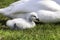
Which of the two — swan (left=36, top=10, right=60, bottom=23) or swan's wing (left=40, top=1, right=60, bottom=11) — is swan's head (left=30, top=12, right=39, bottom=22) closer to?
swan (left=36, top=10, right=60, bottom=23)

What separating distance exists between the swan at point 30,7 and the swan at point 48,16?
0.14 metres

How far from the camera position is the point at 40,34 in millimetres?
4555

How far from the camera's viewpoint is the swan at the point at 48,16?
5188 millimetres

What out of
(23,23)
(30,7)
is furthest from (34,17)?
(30,7)

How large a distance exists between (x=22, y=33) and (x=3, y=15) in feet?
4.57

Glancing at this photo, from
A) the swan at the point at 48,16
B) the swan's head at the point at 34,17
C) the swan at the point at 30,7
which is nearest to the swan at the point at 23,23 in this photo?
the swan's head at the point at 34,17

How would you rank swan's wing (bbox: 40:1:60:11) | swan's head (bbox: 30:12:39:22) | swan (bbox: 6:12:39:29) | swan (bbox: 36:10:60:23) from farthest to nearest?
swan's wing (bbox: 40:1:60:11) < swan (bbox: 36:10:60:23) < swan's head (bbox: 30:12:39:22) < swan (bbox: 6:12:39:29)

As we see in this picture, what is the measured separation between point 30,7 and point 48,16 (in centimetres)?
50

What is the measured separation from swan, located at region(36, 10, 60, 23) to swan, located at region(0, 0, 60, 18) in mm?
144

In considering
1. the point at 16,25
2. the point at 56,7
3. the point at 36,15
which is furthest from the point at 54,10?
the point at 16,25

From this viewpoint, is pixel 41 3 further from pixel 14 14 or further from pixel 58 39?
pixel 58 39

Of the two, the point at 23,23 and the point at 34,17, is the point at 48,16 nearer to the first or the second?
the point at 34,17

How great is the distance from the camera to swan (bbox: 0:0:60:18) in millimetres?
5396

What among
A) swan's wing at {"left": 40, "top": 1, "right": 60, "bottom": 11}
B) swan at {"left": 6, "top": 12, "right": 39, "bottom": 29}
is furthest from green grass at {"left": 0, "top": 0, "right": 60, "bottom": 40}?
swan's wing at {"left": 40, "top": 1, "right": 60, "bottom": 11}
